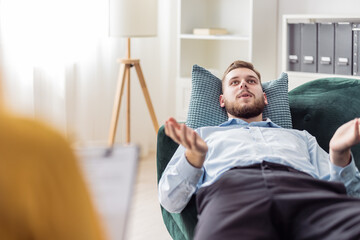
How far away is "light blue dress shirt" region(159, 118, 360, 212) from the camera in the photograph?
194 cm

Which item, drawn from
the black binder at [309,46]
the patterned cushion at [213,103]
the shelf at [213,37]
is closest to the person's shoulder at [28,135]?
the patterned cushion at [213,103]

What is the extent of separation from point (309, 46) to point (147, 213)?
1.29m

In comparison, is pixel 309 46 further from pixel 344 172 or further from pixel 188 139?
pixel 188 139

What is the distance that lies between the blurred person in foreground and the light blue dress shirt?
1337 millimetres

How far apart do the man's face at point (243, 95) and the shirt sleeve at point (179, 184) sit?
1.21ft

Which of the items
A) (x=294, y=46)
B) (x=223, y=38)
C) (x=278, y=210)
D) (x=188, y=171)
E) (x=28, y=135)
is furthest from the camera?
(x=223, y=38)

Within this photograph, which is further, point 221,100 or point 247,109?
point 221,100

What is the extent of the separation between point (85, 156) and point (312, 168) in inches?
59.3

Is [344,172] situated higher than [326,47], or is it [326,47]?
[326,47]

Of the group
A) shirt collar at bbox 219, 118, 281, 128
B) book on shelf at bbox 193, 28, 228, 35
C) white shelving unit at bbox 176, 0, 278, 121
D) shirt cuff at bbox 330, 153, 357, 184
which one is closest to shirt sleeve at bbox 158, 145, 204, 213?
shirt collar at bbox 219, 118, 281, 128

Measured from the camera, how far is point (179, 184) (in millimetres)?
1938

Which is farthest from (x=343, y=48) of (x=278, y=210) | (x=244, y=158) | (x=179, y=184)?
(x=278, y=210)

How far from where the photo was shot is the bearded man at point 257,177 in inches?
64.7

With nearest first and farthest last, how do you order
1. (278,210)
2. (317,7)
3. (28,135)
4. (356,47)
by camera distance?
(28,135) → (278,210) → (356,47) → (317,7)
